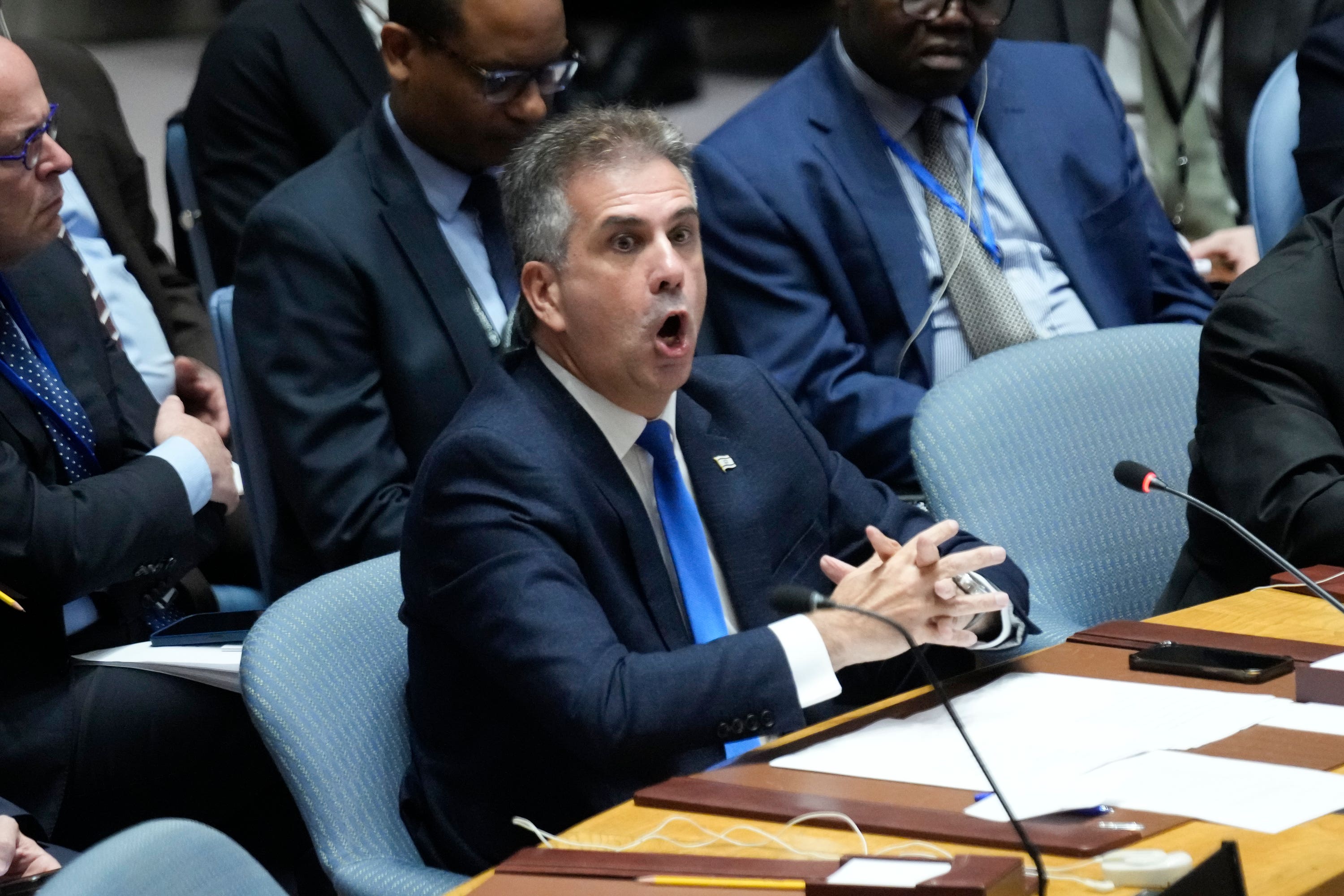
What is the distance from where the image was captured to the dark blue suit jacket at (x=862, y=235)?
3484 mm

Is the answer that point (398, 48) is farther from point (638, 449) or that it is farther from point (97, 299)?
point (638, 449)

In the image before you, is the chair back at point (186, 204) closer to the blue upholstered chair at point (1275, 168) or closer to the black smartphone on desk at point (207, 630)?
the black smartphone on desk at point (207, 630)

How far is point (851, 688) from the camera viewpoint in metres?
2.47

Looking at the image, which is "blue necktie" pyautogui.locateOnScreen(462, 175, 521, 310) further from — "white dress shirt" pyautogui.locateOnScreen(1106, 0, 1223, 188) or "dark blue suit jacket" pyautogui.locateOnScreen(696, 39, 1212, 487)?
"white dress shirt" pyautogui.locateOnScreen(1106, 0, 1223, 188)

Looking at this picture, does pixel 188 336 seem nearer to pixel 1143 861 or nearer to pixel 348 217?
pixel 348 217

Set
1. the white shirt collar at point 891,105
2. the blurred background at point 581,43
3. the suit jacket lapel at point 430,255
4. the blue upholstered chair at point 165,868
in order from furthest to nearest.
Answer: the blurred background at point 581,43 → the white shirt collar at point 891,105 → the suit jacket lapel at point 430,255 → the blue upholstered chair at point 165,868

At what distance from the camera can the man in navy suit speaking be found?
202 cm

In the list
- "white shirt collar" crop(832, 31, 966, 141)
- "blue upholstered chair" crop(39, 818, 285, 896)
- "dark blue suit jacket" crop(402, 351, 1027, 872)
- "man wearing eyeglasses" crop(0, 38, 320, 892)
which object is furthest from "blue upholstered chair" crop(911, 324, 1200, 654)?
"blue upholstered chair" crop(39, 818, 285, 896)

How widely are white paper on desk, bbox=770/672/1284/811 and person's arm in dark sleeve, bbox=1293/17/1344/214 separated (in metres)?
2.03

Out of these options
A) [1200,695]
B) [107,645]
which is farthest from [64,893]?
[107,645]

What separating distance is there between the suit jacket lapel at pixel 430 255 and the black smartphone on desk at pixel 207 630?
25.5 inches

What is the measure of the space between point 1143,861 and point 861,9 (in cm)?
254

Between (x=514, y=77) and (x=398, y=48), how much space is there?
0.80 ft

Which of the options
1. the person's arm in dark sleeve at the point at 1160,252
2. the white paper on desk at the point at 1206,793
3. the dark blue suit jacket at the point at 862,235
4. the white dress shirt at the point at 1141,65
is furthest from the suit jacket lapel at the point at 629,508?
the white dress shirt at the point at 1141,65
